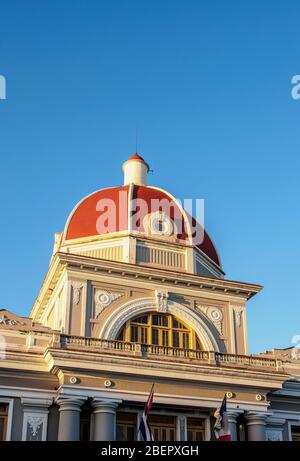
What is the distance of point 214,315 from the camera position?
1239 inches

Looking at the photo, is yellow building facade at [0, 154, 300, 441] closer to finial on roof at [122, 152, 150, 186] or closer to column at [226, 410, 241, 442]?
column at [226, 410, 241, 442]

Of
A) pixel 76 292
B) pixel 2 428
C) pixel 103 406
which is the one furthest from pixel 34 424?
pixel 76 292

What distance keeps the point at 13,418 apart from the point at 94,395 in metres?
3.18

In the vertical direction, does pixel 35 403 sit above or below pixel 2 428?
above

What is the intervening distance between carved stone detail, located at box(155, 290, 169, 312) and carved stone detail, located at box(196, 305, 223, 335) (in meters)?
1.66

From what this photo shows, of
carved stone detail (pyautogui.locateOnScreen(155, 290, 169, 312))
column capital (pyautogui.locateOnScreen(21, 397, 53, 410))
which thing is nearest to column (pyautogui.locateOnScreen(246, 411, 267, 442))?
carved stone detail (pyautogui.locateOnScreen(155, 290, 169, 312))

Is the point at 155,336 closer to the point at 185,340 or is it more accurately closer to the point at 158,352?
the point at 185,340

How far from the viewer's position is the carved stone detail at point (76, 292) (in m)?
29.2

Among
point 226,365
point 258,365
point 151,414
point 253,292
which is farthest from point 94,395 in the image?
point 253,292

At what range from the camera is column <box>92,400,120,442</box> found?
25734mm

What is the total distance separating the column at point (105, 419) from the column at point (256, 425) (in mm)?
5820

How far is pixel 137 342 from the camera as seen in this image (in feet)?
93.2

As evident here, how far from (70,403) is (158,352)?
14.2 feet
